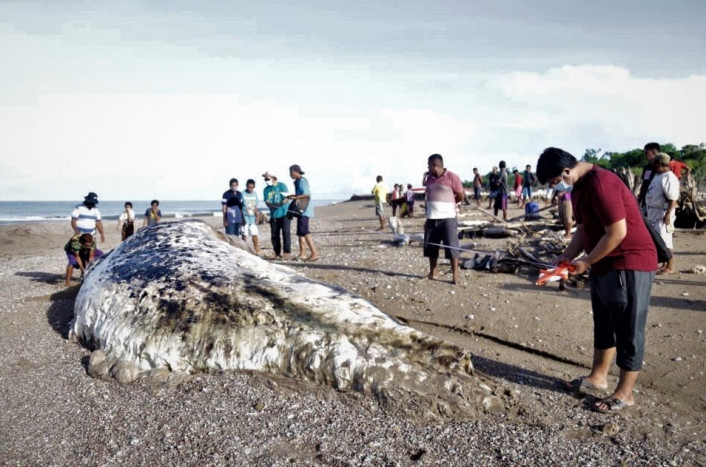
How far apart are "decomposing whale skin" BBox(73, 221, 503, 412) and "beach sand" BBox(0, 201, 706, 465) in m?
0.16

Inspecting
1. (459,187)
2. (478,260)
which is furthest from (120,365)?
(478,260)

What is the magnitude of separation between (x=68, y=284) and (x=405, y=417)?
7.83 m

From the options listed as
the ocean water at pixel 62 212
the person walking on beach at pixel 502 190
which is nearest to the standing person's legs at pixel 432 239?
the person walking on beach at pixel 502 190

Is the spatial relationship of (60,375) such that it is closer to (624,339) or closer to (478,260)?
(624,339)

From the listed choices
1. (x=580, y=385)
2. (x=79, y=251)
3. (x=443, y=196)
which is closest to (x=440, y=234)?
(x=443, y=196)

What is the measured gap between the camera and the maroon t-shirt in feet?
12.4

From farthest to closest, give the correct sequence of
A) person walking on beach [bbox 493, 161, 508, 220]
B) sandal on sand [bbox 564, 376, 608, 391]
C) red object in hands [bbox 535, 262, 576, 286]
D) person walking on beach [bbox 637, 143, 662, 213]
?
person walking on beach [bbox 493, 161, 508, 220]
person walking on beach [bbox 637, 143, 662, 213]
sandal on sand [bbox 564, 376, 608, 391]
red object in hands [bbox 535, 262, 576, 286]

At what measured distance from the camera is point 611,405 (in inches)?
153

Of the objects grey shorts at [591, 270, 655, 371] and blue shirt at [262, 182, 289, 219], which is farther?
blue shirt at [262, 182, 289, 219]

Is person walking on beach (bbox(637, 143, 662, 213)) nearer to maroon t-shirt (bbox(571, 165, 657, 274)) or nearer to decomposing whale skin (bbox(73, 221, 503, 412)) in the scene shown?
maroon t-shirt (bbox(571, 165, 657, 274))

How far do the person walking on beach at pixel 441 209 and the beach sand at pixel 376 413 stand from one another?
65.7 inches

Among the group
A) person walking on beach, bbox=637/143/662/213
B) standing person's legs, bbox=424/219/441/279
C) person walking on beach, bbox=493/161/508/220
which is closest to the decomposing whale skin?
standing person's legs, bbox=424/219/441/279

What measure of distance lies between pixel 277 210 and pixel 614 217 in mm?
7976

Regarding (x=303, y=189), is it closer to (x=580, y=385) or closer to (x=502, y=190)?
(x=580, y=385)
